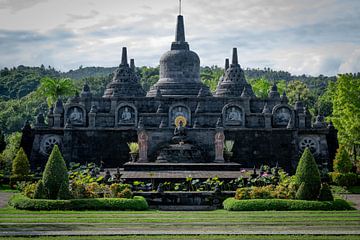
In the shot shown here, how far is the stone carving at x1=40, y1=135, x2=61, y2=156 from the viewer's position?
53903 mm

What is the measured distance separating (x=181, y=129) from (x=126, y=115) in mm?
7154

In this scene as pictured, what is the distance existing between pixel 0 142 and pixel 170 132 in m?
16.2

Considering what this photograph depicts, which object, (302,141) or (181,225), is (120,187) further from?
(302,141)

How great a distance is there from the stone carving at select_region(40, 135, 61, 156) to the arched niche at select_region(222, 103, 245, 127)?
14598 millimetres

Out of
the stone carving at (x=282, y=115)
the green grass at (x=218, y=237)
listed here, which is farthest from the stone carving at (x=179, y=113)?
the green grass at (x=218, y=237)

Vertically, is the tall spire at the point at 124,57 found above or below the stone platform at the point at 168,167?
above

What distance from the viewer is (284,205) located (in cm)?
2812

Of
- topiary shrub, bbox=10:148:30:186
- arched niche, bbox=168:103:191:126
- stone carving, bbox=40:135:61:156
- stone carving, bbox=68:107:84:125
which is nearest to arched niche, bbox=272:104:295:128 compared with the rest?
arched niche, bbox=168:103:191:126

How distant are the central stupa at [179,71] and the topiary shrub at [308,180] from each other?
2905cm

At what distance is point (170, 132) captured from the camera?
5153 cm

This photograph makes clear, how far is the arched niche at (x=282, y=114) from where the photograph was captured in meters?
55.6

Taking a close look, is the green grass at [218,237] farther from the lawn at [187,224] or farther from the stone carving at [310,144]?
the stone carving at [310,144]

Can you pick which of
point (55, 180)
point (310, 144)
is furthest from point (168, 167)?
point (55, 180)

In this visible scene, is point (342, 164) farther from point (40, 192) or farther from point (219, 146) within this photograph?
point (40, 192)
